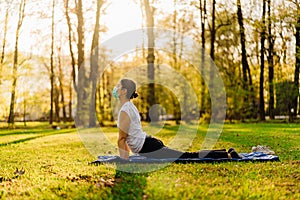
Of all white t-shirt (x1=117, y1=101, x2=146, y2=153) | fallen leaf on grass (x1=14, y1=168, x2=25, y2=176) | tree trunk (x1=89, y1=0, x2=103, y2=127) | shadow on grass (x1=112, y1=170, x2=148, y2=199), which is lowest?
fallen leaf on grass (x1=14, y1=168, x2=25, y2=176)

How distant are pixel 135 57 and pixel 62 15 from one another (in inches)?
337

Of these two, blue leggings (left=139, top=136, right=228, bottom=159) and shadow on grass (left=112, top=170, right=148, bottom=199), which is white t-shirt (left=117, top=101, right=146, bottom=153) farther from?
shadow on grass (left=112, top=170, right=148, bottom=199)

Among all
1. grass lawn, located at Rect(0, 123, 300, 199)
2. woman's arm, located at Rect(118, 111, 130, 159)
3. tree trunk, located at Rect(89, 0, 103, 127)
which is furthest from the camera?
tree trunk, located at Rect(89, 0, 103, 127)

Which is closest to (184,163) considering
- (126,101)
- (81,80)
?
(126,101)

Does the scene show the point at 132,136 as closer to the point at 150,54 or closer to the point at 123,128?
the point at 123,128

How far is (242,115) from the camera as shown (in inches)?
1099

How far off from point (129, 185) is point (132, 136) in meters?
2.16

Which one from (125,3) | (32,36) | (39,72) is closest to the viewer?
(125,3)

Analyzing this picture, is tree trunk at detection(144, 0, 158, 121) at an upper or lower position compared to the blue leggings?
upper

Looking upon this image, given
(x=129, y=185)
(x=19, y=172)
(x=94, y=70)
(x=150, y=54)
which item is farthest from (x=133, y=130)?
(x=94, y=70)

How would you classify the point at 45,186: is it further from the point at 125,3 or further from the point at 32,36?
the point at 32,36

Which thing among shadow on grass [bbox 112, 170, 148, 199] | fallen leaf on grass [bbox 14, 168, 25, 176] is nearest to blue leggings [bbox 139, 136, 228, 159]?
shadow on grass [bbox 112, 170, 148, 199]

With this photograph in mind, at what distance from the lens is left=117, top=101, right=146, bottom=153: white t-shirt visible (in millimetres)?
7535

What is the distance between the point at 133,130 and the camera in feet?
24.9
